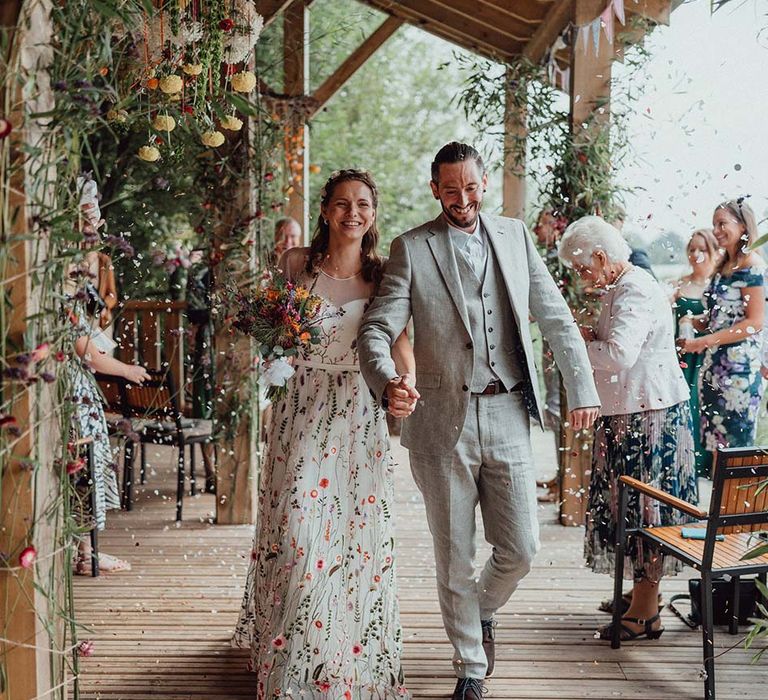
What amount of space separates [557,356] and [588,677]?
3.78ft

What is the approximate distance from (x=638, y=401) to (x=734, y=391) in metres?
1.29

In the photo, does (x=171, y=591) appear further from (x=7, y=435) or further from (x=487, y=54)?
(x=487, y=54)

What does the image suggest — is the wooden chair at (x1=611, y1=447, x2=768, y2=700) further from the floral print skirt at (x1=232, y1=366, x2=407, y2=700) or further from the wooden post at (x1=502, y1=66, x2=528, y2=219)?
the wooden post at (x1=502, y1=66, x2=528, y2=219)

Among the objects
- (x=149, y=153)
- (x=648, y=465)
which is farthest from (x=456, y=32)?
(x=149, y=153)

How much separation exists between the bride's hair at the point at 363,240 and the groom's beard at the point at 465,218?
11.0 inches

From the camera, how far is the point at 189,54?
10.1 feet

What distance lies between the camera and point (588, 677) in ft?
10.9

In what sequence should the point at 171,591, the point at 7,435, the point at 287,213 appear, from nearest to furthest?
the point at 7,435 → the point at 171,591 → the point at 287,213

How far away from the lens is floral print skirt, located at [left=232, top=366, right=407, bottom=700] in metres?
3.03

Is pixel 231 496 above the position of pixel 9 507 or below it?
below

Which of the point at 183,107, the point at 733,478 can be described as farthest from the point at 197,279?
the point at 733,478

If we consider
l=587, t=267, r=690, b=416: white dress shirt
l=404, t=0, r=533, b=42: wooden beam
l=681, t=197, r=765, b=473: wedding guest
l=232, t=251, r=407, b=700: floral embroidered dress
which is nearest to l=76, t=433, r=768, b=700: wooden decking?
l=232, t=251, r=407, b=700: floral embroidered dress

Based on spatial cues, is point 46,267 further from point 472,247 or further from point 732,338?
point 732,338

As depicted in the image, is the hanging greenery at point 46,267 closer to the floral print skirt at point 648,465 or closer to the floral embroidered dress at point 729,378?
the floral print skirt at point 648,465
